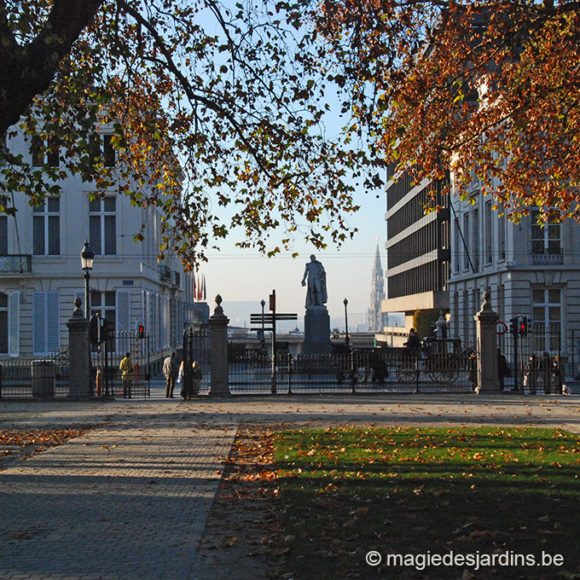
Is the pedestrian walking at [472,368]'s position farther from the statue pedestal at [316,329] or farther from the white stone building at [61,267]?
the white stone building at [61,267]

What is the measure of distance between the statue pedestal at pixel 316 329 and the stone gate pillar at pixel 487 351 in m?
13.4

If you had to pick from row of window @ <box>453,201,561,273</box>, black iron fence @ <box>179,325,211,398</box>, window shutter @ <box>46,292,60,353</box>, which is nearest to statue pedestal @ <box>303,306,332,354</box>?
row of window @ <box>453,201,561,273</box>

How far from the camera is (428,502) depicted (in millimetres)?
10281

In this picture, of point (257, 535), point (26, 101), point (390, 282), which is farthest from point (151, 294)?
point (390, 282)

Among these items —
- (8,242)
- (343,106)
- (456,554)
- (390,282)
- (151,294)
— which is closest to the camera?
(456,554)

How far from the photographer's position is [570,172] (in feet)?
64.4

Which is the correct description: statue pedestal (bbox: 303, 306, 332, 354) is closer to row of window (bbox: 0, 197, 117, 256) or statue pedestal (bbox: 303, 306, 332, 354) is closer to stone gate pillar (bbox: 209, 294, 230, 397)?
row of window (bbox: 0, 197, 117, 256)

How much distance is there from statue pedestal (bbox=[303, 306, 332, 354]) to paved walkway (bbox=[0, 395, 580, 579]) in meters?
14.9

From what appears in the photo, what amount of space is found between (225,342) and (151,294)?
2117 cm

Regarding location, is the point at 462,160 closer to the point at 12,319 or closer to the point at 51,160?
the point at 51,160

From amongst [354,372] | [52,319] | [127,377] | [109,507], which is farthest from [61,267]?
[109,507]

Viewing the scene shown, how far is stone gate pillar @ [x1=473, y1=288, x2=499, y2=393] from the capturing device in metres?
29.6

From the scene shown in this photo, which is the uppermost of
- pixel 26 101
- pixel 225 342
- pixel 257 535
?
pixel 26 101

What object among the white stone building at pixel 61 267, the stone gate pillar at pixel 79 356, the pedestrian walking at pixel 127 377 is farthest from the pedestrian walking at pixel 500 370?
the white stone building at pixel 61 267
